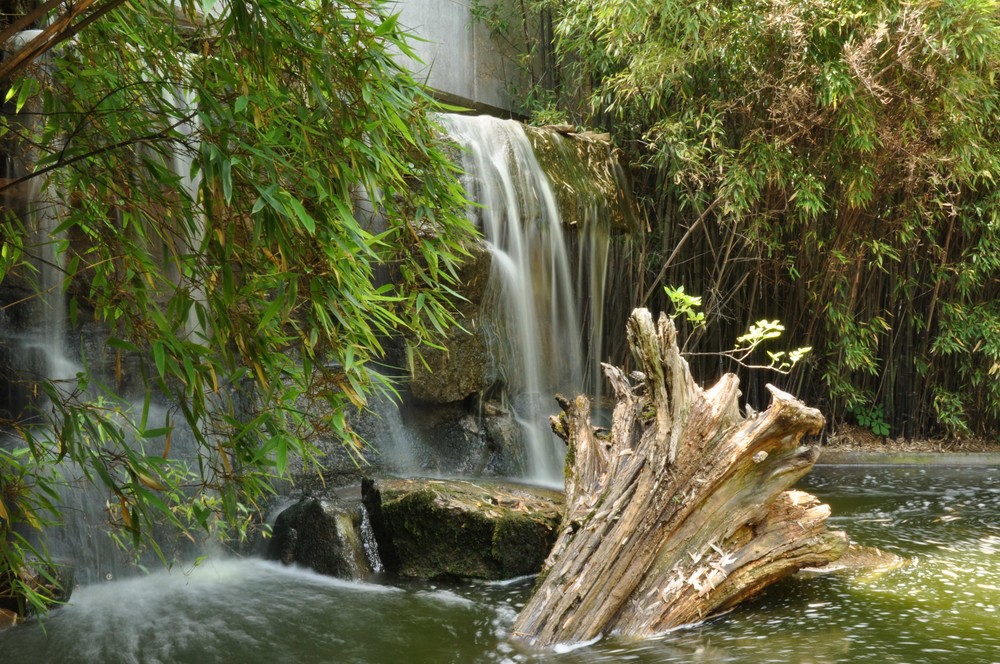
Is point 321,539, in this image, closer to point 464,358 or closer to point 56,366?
point 56,366

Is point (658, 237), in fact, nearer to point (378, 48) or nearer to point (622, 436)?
point (622, 436)

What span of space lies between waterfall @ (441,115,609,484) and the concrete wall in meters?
2.03

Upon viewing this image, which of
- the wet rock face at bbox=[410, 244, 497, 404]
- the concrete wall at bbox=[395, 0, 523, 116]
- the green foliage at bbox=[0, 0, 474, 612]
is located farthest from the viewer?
the concrete wall at bbox=[395, 0, 523, 116]

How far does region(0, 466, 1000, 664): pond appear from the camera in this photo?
9.67 feet

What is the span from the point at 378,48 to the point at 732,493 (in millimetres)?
1956

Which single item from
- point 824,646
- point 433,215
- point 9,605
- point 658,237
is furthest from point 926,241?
point 9,605

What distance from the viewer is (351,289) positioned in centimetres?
243

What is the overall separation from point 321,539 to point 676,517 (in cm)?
160

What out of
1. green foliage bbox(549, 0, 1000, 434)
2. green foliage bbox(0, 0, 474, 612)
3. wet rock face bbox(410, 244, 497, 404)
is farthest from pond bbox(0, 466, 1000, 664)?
green foliage bbox(549, 0, 1000, 434)

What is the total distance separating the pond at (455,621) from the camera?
2947mm

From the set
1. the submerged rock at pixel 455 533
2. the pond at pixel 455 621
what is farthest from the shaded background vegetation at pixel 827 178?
the submerged rock at pixel 455 533

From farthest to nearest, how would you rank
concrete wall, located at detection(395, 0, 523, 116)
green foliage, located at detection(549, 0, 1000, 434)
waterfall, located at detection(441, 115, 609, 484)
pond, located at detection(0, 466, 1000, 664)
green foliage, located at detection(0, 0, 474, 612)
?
concrete wall, located at detection(395, 0, 523, 116) → waterfall, located at detection(441, 115, 609, 484) → green foliage, located at detection(549, 0, 1000, 434) → pond, located at detection(0, 466, 1000, 664) → green foliage, located at detection(0, 0, 474, 612)

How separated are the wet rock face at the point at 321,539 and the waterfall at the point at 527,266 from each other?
1667mm

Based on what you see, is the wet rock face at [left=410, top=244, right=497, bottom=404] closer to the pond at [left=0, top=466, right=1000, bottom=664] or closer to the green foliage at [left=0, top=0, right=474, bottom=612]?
the pond at [left=0, top=466, right=1000, bottom=664]
